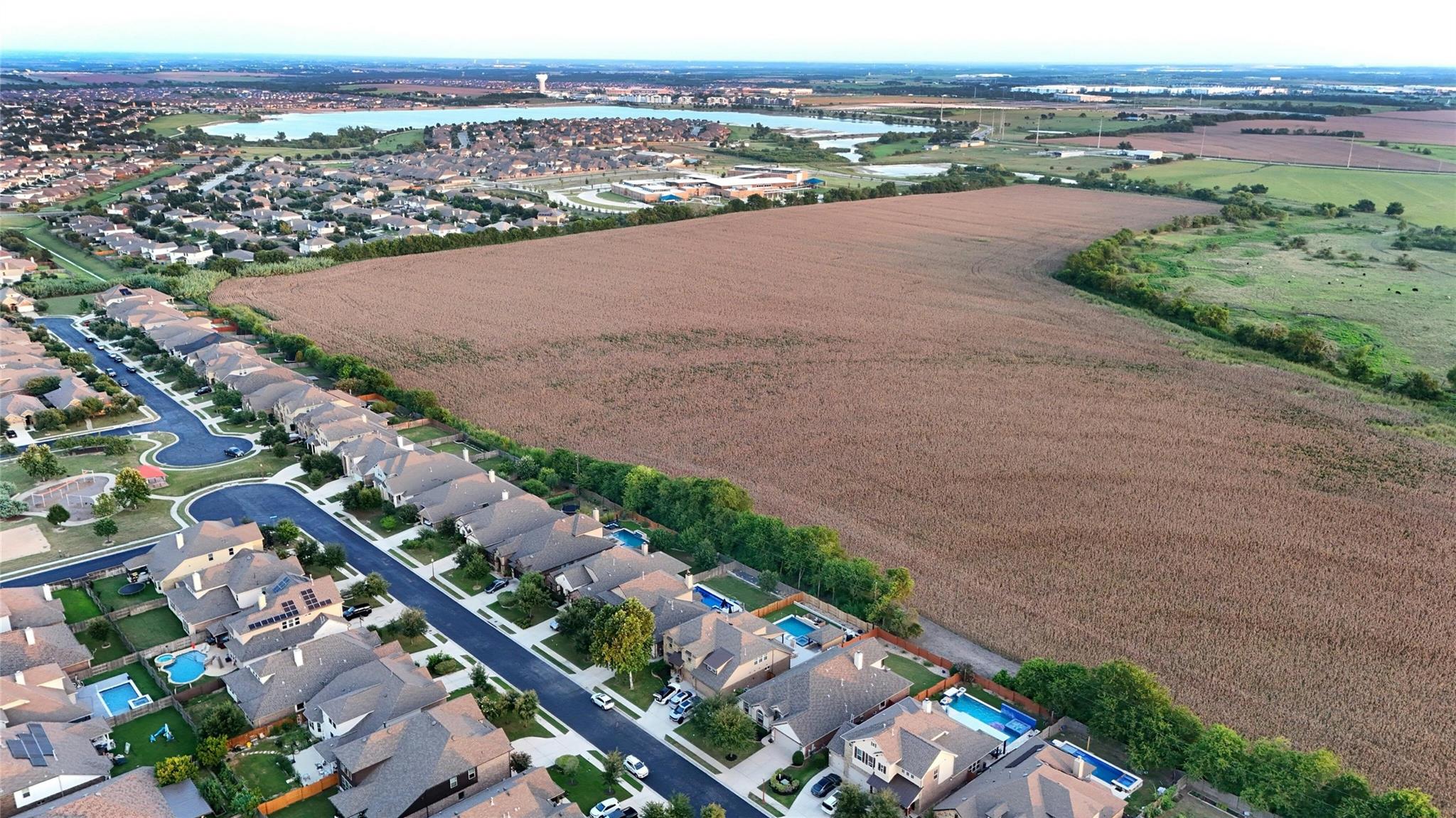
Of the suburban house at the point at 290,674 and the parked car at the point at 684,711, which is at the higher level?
the suburban house at the point at 290,674

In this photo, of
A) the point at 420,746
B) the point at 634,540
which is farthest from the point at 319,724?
the point at 634,540

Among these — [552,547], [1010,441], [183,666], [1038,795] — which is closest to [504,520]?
[552,547]

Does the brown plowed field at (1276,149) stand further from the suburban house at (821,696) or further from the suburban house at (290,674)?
the suburban house at (290,674)

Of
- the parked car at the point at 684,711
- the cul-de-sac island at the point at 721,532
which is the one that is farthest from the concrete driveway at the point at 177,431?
the parked car at the point at 684,711

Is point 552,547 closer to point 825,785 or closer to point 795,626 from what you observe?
point 795,626

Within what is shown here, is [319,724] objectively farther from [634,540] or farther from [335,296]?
[335,296]

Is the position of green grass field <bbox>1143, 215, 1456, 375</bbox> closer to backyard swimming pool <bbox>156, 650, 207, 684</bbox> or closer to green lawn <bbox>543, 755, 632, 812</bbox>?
green lawn <bbox>543, 755, 632, 812</bbox>
